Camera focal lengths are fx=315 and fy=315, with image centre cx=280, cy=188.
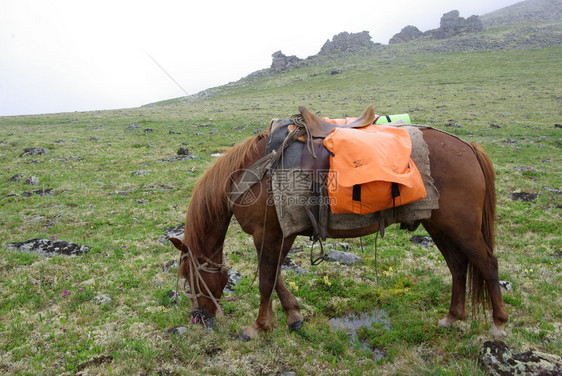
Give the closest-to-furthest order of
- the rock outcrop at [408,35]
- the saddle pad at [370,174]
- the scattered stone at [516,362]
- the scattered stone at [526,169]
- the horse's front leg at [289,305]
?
the scattered stone at [516,362], the saddle pad at [370,174], the horse's front leg at [289,305], the scattered stone at [526,169], the rock outcrop at [408,35]

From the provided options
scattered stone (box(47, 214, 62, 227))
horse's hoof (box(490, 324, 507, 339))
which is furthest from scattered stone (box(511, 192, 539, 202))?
scattered stone (box(47, 214, 62, 227))

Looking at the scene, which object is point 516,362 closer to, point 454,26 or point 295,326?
point 295,326

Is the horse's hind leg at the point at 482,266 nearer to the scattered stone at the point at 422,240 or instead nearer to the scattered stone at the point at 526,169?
the scattered stone at the point at 422,240

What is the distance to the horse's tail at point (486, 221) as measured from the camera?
13.6ft

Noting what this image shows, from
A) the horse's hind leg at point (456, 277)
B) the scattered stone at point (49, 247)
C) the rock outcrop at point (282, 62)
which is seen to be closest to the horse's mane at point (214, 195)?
the horse's hind leg at point (456, 277)

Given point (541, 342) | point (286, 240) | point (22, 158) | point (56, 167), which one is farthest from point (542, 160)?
point (22, 158)

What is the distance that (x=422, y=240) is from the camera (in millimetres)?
7125

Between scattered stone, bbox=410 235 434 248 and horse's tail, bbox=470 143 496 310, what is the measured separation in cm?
260

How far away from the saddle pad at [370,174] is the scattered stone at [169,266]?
3.86 metres

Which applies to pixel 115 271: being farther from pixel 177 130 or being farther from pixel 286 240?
pixel 177 130

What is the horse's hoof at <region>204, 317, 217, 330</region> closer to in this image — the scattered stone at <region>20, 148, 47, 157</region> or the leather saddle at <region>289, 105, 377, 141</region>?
the leather saddle at <region>289, 105, 377, 141</region>

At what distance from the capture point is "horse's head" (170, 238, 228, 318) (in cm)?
430

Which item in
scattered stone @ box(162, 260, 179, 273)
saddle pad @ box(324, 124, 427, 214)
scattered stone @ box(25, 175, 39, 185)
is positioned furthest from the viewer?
scattered stone @ box(25, 175, 39, 185)

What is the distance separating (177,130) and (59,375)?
2142cm
